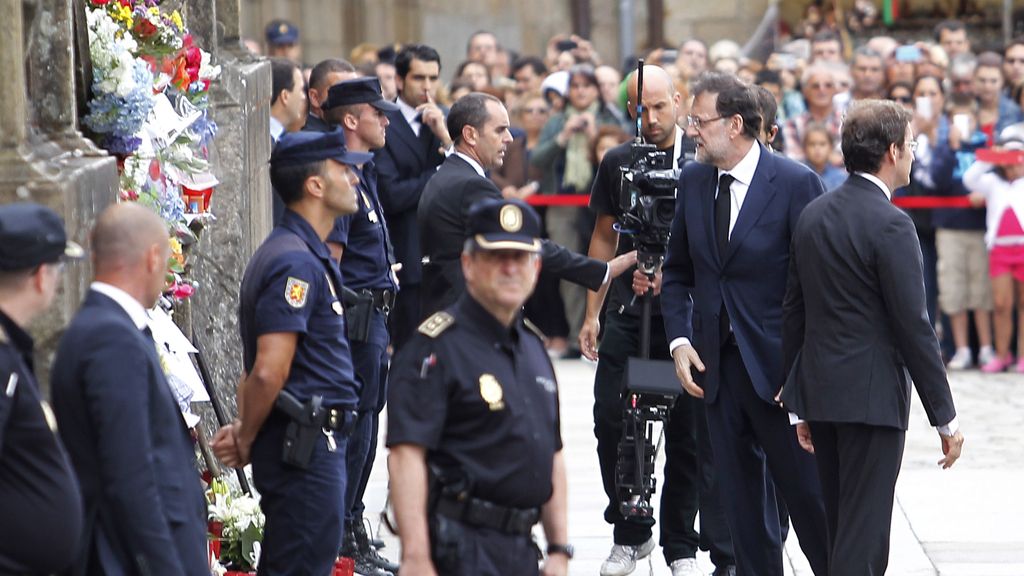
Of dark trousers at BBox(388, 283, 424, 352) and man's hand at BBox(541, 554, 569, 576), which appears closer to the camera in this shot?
man's hand at BBox(541, 554, 569, 576)

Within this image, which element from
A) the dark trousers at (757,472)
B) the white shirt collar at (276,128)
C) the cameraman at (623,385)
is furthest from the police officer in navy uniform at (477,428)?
the white shirt collar at (276,128)

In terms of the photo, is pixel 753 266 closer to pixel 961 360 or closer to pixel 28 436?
pixel 28 436

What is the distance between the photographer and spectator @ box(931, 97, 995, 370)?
1375 cm

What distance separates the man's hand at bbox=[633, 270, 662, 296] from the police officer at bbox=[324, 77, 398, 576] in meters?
1.07

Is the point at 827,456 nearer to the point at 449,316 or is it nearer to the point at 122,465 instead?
the point at 449,316

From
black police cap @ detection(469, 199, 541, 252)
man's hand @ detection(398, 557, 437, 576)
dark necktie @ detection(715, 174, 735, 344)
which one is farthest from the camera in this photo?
dark necktie @ detection(715, 174, 735, 344)

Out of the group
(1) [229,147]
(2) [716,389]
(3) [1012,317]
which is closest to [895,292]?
(2) [716,389]

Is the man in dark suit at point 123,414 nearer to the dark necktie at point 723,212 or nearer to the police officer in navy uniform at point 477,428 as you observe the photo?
the police officer in navy uniform at point 477,428

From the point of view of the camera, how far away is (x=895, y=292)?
20.5 feet

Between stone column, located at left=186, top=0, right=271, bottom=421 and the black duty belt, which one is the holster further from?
stone column, located at left=186, top=0, right=271, bottom=421

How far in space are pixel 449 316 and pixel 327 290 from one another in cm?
112

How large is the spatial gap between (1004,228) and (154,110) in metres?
7.68

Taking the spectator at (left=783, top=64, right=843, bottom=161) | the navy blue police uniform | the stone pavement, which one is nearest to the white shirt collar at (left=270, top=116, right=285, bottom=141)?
the stone pavement

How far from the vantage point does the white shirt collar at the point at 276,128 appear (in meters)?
10.4
